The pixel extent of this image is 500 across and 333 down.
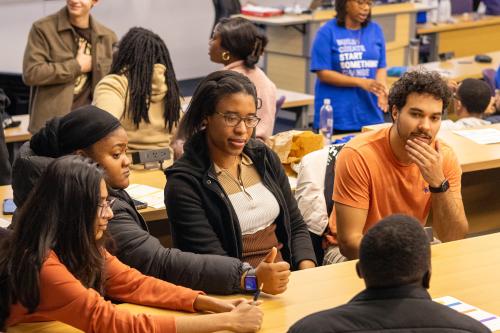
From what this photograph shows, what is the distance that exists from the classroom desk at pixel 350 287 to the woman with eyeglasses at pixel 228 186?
0.37 meters

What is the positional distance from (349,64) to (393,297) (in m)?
4.18

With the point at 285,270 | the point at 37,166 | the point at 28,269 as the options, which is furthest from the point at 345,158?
the point at 28,269

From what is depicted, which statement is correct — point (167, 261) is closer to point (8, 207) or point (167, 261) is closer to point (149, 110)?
point (8, 207)

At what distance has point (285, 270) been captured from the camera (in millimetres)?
2967

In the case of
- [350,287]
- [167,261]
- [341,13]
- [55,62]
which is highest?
[341,13]

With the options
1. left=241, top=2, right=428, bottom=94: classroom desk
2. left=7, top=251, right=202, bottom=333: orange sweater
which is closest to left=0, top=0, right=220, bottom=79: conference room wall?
left=241, top=2, right=428, bottom=94: classroom desk

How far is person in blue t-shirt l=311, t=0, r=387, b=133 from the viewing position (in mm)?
6121

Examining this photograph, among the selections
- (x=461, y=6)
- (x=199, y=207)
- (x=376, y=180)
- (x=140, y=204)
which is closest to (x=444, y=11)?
(x=461, y=6)

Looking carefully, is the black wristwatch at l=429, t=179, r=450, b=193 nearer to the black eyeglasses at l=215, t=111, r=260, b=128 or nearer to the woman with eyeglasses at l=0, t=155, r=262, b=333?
the black eyeglasses at l=215, t=111, r=260, b=128

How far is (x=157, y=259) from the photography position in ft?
10.2

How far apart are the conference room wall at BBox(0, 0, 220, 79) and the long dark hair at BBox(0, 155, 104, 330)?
725cm

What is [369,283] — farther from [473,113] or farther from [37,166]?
[473,113]

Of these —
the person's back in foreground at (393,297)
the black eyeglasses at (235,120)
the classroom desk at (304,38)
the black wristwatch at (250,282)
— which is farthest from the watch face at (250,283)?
the classroom desk at (304,38)

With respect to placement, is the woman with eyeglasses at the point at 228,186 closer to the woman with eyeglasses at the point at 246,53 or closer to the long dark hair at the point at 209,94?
the long dark hair at the point at 209,94
